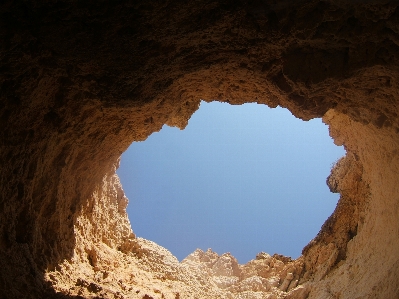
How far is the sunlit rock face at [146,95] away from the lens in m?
2.79

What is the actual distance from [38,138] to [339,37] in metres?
3.19

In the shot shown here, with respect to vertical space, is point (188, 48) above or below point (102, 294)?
above

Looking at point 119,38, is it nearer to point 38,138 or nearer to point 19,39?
point 19,39

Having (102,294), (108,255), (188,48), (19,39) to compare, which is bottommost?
(102,294)

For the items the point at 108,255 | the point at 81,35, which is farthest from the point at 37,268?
the point at 81,35

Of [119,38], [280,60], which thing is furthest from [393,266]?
[119,38]

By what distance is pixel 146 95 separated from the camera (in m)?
3.54

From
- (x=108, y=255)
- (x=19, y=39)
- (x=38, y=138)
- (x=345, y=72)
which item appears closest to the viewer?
(x=19, y=39)

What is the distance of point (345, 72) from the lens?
3.14 meters

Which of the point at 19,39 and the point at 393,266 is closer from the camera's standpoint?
the point at 19,39

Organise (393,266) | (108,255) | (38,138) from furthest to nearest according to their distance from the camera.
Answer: (108,255)
(393,266)
(38,138)

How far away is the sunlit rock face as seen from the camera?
2.79m

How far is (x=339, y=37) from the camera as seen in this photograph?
114 inches

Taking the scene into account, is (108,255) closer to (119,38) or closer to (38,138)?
(38,138)
